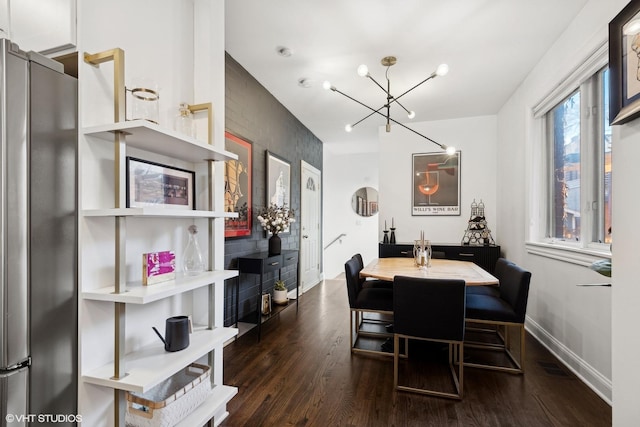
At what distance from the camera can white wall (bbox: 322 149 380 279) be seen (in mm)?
6633

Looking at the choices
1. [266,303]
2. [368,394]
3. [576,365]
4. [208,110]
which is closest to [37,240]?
[208,110]

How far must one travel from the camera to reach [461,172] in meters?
4.57

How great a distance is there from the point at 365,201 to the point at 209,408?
5541 millimetres

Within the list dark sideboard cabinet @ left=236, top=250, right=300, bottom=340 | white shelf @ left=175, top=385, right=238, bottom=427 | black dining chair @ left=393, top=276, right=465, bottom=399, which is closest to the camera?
white shelf @ left=175, top=385, right=238, bottom=427

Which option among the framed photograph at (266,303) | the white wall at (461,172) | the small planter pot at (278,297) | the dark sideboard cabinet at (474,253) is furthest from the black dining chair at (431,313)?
the white wall at (461,172)

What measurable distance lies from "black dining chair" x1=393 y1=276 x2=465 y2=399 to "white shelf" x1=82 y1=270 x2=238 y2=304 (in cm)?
120

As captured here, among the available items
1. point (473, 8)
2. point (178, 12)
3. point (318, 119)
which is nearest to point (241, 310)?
point (178, 12)

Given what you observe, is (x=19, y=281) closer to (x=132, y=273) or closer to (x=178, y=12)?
(x=132, y=273)

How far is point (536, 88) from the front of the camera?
9.84 feet

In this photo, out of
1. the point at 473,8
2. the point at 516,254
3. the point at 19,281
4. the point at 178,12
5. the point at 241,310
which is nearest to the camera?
the point at 19,281

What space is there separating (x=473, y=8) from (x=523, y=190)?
2016 millimetres

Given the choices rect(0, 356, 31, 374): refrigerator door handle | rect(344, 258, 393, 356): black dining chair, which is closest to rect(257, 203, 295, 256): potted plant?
rect(344, 258, 393, 356): black dining chair

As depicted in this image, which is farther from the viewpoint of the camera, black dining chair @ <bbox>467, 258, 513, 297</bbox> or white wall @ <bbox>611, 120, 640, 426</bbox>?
black dining chair @ <bbox>467, 258, 513, 297</bbox>

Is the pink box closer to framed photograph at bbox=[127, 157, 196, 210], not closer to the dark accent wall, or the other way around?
framed photograph at bbox=[127, 157, 196, 210]
